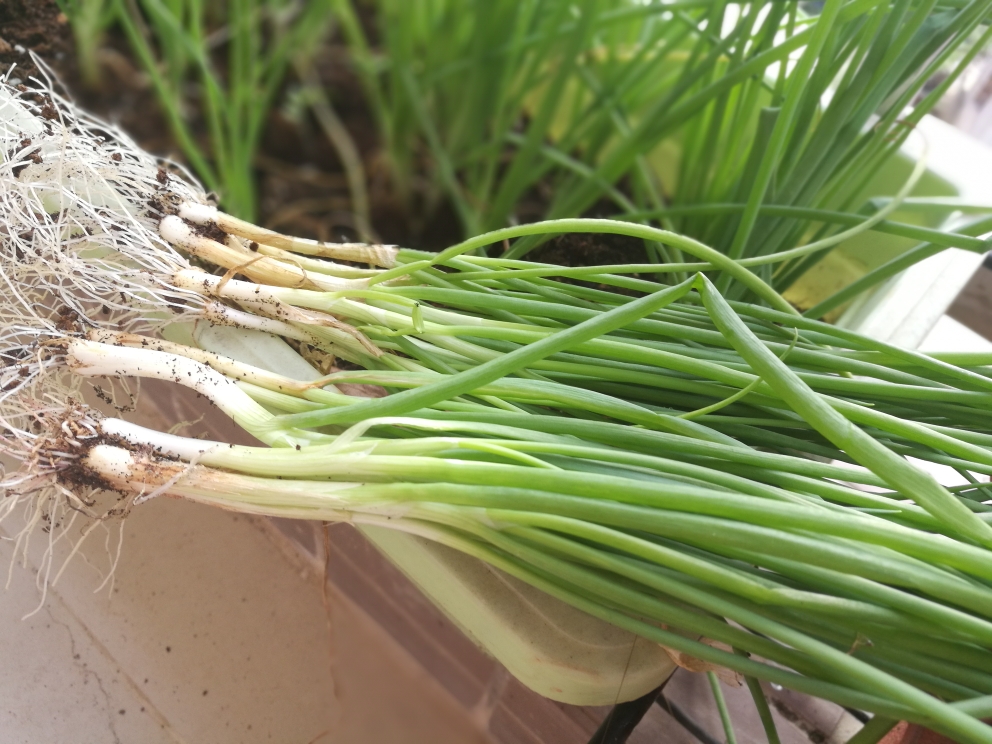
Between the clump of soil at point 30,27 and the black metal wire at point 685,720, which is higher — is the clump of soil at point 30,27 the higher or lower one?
the higher one

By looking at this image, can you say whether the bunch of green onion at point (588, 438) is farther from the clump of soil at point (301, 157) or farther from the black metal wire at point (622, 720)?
the clump of soil at point (301, 157)

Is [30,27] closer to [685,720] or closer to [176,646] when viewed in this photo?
[176,646]

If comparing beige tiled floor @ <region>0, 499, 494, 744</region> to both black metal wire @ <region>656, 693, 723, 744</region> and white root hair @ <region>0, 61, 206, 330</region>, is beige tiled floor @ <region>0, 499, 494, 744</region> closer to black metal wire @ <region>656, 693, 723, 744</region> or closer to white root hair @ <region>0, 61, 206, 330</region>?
white root hair @ <region>0, 61, 206, 330</region>

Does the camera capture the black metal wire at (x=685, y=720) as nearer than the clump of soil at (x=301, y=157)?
Yes

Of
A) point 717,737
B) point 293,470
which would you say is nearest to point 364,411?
point 293,470

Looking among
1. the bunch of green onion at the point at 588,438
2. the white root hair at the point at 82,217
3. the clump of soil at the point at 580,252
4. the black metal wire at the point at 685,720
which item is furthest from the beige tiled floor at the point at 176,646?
the clump of soil at the point at 580,252

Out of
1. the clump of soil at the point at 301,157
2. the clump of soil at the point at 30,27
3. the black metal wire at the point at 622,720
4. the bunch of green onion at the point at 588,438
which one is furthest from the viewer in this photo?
the clump of soil at the point at 301,157

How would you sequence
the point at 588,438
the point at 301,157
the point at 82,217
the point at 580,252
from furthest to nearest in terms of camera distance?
1. the point at 301,157
2. the point at 580,252
3. the point at 82,217
4. the point at 588,438

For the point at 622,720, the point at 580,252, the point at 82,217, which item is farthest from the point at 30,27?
the point at 622,720
